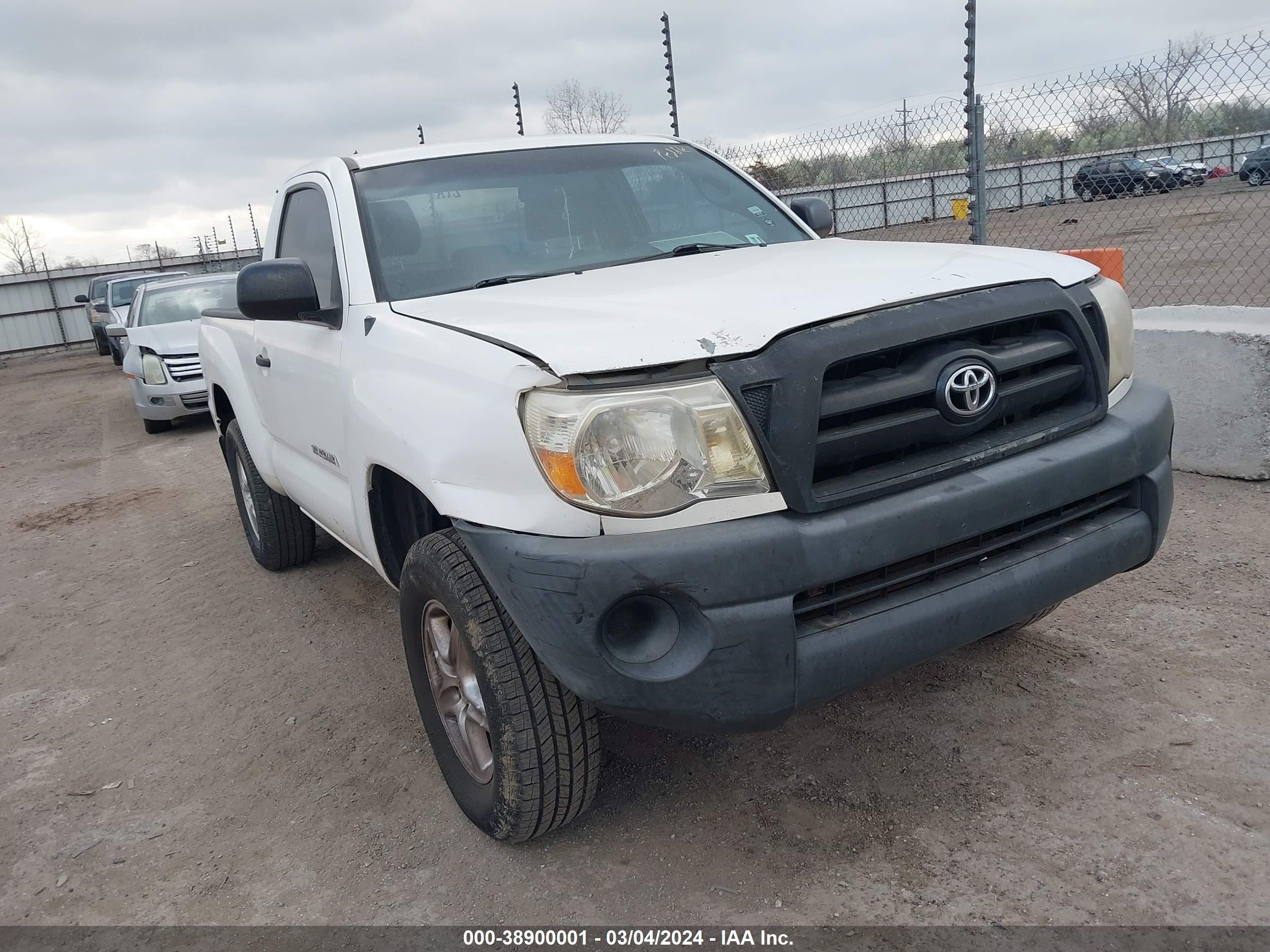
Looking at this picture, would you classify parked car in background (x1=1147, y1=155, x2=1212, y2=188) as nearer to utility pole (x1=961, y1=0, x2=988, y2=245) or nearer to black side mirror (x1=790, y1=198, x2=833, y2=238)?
utility pole (x1=961, y1=0, x2=988, y2=245)

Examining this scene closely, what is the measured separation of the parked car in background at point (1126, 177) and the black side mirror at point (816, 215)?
25.1 feet

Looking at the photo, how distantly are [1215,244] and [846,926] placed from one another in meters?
17.9

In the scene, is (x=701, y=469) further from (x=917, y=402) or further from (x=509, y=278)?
(x=509, y=278)

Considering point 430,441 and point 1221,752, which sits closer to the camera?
point 430,441

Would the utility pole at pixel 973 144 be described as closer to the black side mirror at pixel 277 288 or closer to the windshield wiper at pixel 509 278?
the windshield wiper at pixel 509 278

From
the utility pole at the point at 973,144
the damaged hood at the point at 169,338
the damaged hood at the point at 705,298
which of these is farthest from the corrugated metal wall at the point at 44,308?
the damaged hood at the point at 705,298

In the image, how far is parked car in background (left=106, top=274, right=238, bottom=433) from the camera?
10352mm

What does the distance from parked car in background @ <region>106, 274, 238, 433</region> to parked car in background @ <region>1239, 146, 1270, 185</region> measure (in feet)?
37.5

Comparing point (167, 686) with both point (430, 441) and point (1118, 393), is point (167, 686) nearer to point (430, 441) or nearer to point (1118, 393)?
point (430, 441)

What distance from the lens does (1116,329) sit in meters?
2.70

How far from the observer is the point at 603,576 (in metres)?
2.00

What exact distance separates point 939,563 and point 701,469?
2.04ft

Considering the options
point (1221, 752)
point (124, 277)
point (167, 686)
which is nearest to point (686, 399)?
point (1221, 752)

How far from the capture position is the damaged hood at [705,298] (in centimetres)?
212
